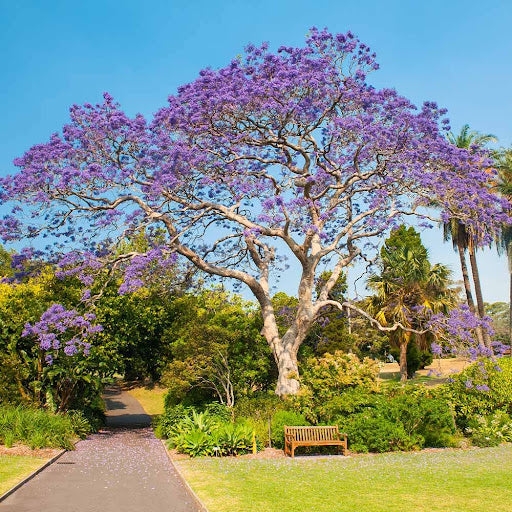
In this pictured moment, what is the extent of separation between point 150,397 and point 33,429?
23.9 meters

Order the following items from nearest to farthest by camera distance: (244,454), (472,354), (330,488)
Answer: (330,488), (244,454), (472,354)

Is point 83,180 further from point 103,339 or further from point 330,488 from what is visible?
point 330,488

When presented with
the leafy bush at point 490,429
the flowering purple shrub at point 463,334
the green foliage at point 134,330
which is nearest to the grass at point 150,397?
the green foliage at point 134,330

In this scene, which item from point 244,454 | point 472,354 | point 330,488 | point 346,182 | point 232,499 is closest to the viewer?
point 232,499

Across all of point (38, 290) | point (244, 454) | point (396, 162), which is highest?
point (396, 162)

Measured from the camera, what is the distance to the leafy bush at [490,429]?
595 inches

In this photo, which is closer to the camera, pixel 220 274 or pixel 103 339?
pixel 103 339

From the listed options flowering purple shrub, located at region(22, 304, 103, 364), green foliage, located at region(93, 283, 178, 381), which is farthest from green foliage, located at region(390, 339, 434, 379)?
flowering purple shrub, located at region(22, 304, 103, 364)

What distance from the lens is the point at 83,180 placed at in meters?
18.0

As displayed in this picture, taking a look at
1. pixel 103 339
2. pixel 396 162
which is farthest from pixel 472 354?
pixel 103 339

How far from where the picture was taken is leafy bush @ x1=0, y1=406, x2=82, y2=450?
13.8 metres

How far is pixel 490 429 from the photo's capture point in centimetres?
1550

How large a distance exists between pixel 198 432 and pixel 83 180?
9114mm

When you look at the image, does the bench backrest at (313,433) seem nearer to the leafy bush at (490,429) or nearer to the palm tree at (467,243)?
the leafy bush at (490,429)
